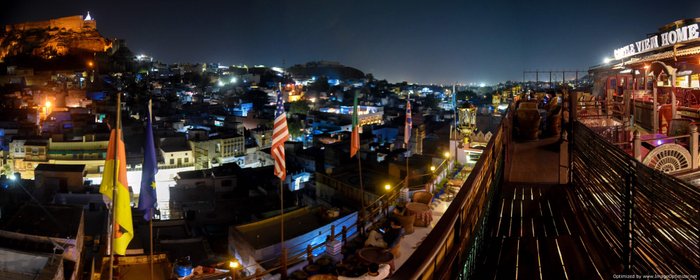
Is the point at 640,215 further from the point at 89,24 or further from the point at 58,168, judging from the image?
the point at 89,24

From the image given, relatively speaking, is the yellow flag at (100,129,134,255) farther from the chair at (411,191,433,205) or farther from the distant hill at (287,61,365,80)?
the distant hill at (287,61,365,80)

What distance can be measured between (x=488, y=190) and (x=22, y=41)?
8301 cm

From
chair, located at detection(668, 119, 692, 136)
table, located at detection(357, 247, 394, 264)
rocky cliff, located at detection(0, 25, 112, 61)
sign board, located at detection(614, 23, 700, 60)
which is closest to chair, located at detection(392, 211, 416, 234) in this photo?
table, located at detection(357, 247, 394, 264)

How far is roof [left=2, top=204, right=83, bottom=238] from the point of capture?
11.0 meters

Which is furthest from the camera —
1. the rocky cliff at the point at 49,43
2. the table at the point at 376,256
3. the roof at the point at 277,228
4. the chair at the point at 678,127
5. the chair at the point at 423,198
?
the rocky cliff at the point at 49,43

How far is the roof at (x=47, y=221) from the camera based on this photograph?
11030 mm

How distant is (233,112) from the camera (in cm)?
5219

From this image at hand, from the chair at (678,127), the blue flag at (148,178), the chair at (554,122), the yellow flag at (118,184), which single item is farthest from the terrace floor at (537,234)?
the blue flag at (148,178)

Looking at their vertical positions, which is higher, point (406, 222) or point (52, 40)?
point (52, 40)

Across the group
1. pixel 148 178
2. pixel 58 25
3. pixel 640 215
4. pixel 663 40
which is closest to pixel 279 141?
pixel 148 178

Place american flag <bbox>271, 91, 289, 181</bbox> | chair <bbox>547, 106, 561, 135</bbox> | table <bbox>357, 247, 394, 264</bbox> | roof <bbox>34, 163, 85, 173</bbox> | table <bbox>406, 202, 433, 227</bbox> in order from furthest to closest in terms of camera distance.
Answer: roof <bbox>34, 163, 85, 173</bbox>, chair <bbox>547, 106, 561, 135</bbox>, american flag <bbox>271, 91, 289, 181</bbox>, table <bbox>406, 202, 433, 227</bbox>, table <bbox>357, 247, 394, 264</bbox>

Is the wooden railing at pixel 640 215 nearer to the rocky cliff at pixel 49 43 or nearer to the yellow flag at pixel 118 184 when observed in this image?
the yellow flag at pixel 118 184

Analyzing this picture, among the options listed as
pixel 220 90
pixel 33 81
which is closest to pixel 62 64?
pixel 33 81

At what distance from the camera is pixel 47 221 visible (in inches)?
464
